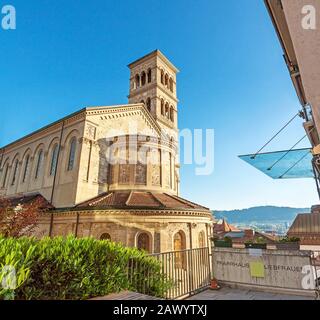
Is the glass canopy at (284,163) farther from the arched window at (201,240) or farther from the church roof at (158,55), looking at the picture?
the church roof at (158,55)

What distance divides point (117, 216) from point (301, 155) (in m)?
12.4

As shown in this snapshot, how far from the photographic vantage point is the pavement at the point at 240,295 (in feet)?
26.3

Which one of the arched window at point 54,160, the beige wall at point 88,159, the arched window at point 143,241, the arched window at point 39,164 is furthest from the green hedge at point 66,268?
the arched window at point 39,164

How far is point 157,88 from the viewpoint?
34375 mm

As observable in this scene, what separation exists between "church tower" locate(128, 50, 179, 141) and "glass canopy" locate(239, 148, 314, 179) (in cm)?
2419

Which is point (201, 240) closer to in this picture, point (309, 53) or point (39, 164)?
point (309, 53)

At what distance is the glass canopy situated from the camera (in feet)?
28.6

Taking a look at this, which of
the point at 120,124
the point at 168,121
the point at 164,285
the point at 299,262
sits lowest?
the point at 164,285

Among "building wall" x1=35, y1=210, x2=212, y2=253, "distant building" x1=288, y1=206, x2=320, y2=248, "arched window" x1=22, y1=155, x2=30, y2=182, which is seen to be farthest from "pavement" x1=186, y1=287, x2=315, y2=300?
"distant building" x1=288, y1=206, x2=320, y2=248

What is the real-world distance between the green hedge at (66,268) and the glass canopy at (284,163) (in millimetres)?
6633

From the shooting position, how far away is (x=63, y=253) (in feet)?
15.8

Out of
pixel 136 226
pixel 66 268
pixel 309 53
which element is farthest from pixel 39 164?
pixel 309 53
